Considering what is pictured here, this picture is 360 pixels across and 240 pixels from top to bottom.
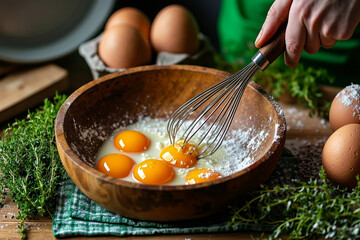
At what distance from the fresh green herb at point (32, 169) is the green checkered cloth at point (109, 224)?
0.17 ft

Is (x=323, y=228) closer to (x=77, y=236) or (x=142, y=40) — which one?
(x=77, y=236)

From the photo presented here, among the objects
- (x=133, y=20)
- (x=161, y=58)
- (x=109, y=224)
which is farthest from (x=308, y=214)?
(x=133, y=20)

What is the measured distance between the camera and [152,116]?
140cm

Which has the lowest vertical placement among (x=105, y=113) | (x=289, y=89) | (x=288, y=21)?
(x=289, y=89)

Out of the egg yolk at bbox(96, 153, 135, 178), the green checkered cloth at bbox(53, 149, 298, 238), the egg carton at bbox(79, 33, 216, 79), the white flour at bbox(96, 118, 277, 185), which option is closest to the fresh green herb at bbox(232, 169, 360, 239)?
the green checkered cloth at bbox(53, 149, 298, 238)

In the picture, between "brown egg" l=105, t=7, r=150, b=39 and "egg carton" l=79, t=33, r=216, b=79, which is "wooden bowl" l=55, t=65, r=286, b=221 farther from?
"brown egg" l=105, t=7, r=150, b=39

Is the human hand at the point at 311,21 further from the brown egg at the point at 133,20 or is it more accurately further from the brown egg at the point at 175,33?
the brown egg at the point at 133,20

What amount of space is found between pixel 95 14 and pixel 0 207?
113 centimetres

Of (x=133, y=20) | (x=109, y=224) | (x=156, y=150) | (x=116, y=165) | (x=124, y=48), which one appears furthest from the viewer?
(x=133, y=20)

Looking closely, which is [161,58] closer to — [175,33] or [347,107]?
[175,33]

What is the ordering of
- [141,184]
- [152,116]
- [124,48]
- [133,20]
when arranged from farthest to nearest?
[133,20]
[124,48]
[152,116]
[141,184]

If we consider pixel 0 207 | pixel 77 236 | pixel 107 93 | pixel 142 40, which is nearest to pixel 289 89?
pixel 142 40

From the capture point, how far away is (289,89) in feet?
5.10

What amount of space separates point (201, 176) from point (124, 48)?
648 millimetres
